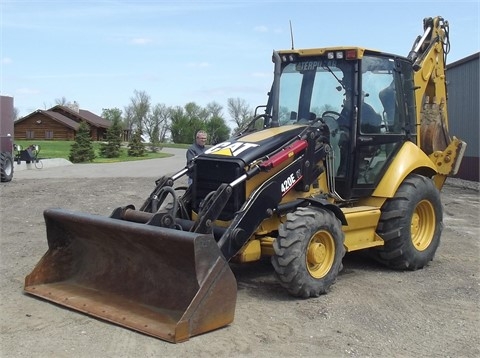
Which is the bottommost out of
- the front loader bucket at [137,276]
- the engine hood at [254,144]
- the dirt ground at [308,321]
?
the dirt ground at [308,321]

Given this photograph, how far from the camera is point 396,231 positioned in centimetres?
739

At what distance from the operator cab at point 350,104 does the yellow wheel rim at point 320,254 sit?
1098 millimetres

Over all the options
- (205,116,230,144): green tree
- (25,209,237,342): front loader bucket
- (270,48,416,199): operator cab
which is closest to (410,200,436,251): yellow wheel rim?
(270,48,416,199): operator cab

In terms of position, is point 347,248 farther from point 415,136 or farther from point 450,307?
point 415,136

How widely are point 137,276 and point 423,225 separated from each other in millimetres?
4044

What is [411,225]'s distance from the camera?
775cm

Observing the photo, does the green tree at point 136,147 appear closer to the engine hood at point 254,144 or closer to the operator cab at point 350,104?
the operator cab at point 350,104

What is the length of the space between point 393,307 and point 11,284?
394cm

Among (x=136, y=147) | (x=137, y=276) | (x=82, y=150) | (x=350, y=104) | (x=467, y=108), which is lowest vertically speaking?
(x=137, y=276)

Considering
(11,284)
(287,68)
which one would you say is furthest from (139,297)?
(287,68)

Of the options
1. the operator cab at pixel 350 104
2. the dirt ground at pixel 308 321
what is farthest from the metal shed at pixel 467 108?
the operator cab at pixel 350 104

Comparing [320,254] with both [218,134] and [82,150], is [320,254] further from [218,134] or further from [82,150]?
[82,150]

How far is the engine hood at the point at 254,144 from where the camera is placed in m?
6.40

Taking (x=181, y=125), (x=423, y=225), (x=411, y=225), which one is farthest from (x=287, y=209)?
(x=181, y=125)
